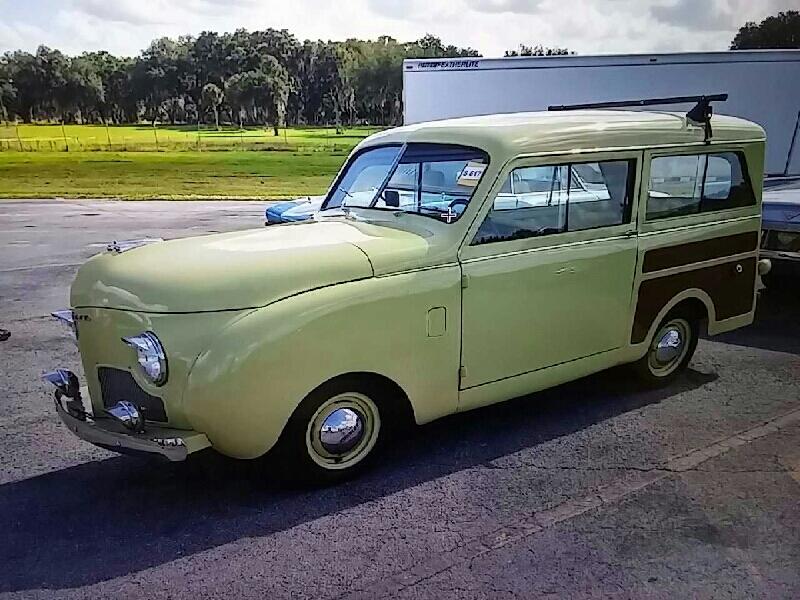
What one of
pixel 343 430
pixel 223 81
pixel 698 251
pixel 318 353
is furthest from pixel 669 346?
pixel 223 81

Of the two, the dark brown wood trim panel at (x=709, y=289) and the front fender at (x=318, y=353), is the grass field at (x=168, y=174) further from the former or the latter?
the front fender at (x=318, y=353)

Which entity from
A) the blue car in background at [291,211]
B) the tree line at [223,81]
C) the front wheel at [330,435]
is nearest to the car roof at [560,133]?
the front wheel at [330,435]

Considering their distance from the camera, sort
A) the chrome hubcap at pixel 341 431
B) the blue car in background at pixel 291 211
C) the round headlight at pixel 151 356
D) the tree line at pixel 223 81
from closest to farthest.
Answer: the round headlight at pixel 151 356 < the chrome hubcap at pixel 341 431 < the blue car in background at pixel 291 211 < the tree line at pixel 223 81

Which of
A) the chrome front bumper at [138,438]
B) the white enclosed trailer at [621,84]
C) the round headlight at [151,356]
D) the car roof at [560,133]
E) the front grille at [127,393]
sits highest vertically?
the white enclosed trailer at [621,84]

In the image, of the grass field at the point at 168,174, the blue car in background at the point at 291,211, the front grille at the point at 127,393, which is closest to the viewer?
the front grille at the point at 127,393

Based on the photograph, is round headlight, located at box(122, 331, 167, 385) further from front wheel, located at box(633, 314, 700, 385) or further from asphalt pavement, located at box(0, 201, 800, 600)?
front wheel, located at box(633, 314, 700, 385)

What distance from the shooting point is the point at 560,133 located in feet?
14.4

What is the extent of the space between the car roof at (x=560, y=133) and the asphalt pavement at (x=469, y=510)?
1.71 m

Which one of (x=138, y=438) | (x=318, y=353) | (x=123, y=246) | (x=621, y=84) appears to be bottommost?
(x=138, y=438)

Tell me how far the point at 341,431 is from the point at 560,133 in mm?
2159

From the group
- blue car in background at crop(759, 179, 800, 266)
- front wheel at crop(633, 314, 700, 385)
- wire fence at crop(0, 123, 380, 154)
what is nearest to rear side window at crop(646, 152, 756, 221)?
front wheel at crop(633, 314, 700, 385)

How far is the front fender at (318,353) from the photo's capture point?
327 cm

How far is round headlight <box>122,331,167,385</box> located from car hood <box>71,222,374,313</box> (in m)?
0.14

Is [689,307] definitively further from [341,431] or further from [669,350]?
[341,431]
